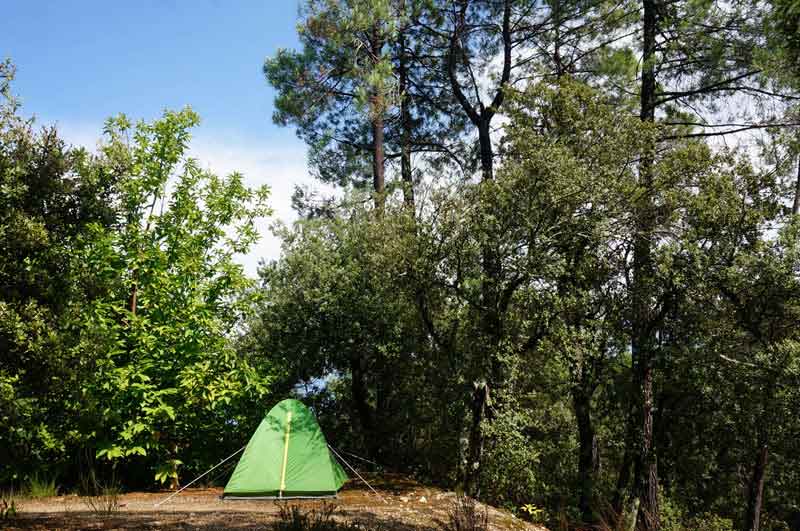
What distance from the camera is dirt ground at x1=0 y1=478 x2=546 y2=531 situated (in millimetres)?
7273

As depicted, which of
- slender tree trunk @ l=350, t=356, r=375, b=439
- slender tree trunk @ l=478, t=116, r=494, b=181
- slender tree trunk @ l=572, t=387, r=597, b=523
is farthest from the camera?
slender tree trunk @ l=478, t=116, r=494, b=181

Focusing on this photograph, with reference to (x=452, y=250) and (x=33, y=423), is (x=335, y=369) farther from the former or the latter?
(x=33, y=423)

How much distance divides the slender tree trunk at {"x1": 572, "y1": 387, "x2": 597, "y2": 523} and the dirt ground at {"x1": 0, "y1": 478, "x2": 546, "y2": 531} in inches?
161

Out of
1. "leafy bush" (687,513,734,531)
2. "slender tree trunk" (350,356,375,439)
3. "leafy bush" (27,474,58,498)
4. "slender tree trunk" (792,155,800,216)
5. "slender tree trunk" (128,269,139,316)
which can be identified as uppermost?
"slender tree trunk" (792,155,800,216)

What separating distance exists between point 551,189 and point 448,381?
4576 millimetres

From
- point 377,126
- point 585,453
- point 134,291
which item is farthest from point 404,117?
point 585,453

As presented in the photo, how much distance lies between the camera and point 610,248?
13.2m

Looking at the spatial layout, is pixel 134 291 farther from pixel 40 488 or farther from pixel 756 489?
pixel 756 489

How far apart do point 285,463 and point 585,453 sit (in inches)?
307

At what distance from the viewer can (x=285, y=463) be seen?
10.3m

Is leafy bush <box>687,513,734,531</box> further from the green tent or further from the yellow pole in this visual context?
the yellow pole

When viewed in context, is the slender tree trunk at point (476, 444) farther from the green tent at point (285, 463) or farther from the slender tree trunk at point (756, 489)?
the slender tree trunk at point (756, 489)

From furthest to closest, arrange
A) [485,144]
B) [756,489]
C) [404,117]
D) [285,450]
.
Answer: [404,117]
[485,144]
[756,489]
[285,450]

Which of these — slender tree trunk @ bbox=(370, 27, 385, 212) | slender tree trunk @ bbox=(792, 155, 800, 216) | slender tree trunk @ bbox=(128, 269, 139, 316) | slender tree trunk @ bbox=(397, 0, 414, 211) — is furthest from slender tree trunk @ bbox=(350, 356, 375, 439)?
slender tree trunk @ bbox=(792, 155, 800, 216)
